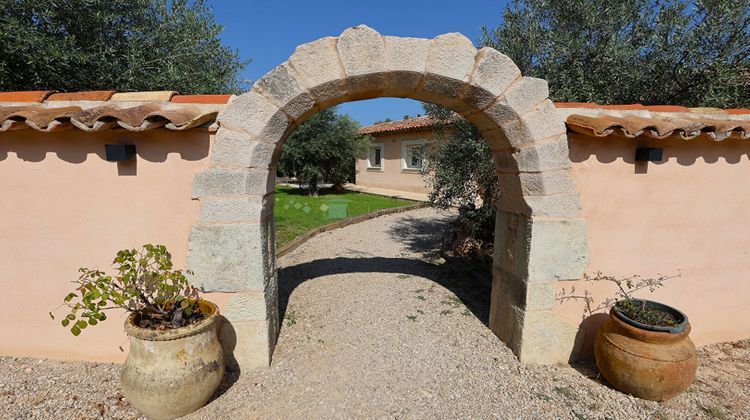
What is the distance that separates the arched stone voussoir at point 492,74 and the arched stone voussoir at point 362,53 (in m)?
0.76

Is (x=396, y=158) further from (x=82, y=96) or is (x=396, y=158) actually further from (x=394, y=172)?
(x=82, y=96)

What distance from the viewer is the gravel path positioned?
2.57 m

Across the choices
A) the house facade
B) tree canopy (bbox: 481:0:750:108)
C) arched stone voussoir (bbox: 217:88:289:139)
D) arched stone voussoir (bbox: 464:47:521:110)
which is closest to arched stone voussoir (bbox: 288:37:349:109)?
arched stone voussoir (bbox: 217:88:289:139)

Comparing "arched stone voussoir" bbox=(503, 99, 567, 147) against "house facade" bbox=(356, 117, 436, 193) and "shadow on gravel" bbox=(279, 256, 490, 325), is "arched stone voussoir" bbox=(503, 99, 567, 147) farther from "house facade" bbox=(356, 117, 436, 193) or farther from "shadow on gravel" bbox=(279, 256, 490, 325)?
"house facade" bbox=(356, 117, 436, 193)

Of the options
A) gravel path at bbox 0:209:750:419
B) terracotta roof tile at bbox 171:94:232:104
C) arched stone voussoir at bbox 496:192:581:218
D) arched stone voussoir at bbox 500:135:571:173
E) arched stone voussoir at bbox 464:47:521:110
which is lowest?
gravel path at bbox 0:209:750:419

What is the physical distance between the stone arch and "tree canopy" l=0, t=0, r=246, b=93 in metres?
3.76

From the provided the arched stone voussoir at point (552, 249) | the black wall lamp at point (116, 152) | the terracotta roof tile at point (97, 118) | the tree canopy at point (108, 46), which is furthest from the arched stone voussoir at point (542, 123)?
the tree canopy at point (108, 46)

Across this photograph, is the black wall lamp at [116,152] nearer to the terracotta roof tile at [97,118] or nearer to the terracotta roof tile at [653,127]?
the terracotta roof tile at [97,118]

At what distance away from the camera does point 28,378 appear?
282cm

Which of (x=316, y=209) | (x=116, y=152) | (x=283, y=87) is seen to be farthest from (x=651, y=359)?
(x=316, y=209)

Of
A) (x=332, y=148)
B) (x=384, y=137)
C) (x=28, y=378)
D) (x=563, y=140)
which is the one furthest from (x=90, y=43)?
(x=384, y=137)

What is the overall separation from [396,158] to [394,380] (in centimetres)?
1495

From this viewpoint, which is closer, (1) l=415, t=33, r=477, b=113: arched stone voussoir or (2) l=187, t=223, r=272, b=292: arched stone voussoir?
(1) l=415, t=33, r=477, b=113: arched stone voussoir

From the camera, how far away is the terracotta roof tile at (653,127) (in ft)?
8.89
